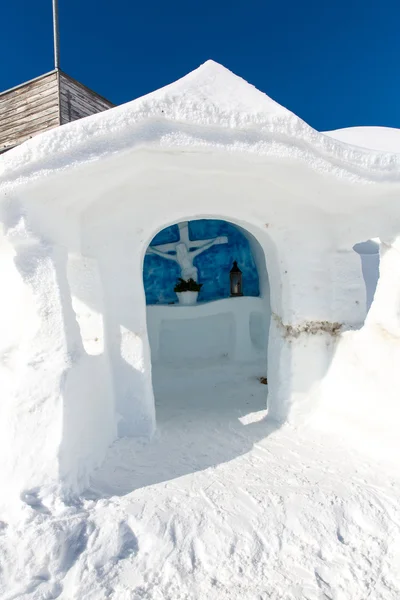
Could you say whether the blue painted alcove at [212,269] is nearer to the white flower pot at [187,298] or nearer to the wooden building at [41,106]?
the white flower pot at [187,298]

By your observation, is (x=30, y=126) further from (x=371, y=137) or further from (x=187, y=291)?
(x=371, y=137)

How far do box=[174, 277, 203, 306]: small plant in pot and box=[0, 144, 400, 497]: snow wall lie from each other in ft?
→ 9.98

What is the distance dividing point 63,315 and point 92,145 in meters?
1.14

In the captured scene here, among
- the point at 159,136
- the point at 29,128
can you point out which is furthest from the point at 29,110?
the point at 159,136

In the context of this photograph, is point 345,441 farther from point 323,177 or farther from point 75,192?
point 75,192

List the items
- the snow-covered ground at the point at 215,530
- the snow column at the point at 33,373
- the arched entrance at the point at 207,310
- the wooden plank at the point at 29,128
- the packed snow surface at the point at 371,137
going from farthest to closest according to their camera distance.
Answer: the arched entrance at the point at 207,310 < the wooden plank at the point at 29,128 < the packed snow surface at the point at 371,137 < the snow column at the point at 33,373 < the snow-covered ground at the point at 215,530

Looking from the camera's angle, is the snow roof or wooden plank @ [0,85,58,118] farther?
wooden plank @ [0,85,58,118]

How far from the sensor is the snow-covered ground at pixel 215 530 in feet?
5.50

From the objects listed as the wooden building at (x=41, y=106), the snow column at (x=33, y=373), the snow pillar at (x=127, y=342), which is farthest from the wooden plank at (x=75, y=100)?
the snow column at (x=33, y=373)

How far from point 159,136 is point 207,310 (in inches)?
169

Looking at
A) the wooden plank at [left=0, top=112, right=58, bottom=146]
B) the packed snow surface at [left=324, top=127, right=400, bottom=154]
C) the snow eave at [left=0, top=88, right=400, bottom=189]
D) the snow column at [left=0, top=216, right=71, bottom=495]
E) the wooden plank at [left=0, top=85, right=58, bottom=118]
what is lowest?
the snow column at [left=0, top=216, right=71, bottom=495]

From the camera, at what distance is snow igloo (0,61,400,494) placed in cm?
240

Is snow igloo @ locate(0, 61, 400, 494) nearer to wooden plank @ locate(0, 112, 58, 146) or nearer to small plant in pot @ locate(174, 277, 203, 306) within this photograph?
small plant in pot @ locate(174, 277, 203, 306)

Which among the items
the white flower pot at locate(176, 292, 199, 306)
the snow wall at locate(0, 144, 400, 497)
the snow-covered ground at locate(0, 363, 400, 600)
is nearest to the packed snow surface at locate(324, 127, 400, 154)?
the snow wall at locate(0, 144, 400, 497)
